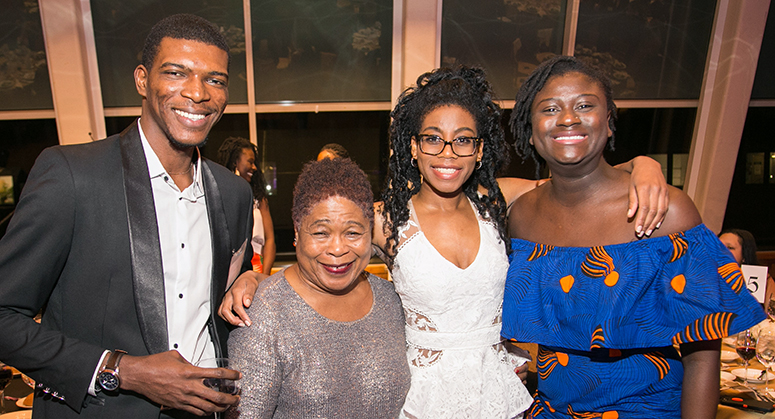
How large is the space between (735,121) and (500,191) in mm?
4490

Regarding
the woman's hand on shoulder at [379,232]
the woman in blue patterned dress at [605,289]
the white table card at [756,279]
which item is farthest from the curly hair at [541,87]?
the white table card at [756,279]

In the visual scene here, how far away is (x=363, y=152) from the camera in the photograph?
5.15 meters

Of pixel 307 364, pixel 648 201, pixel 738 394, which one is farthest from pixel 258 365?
pixel 738 394

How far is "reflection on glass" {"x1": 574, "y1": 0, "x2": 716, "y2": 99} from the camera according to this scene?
483 cm

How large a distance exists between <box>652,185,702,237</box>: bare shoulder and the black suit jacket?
5.13ft

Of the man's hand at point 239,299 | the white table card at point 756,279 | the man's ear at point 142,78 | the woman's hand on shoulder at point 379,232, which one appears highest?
the man's ear at point 142,78

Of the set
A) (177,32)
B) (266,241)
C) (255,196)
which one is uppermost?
(177,32)

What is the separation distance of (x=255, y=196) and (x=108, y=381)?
9.58 ft

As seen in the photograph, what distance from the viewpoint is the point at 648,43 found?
4949mm

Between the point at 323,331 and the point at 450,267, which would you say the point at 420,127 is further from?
the point at 323,331

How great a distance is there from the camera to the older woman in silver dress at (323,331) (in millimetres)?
1274

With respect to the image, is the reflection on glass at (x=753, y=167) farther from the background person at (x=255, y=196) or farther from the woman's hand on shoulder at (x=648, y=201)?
the background person at (x=255, y=196)

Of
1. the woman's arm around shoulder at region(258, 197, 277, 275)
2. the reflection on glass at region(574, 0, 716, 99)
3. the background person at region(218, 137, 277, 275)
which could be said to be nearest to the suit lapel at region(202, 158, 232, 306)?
the background person at region(218, 137, 277, 275)

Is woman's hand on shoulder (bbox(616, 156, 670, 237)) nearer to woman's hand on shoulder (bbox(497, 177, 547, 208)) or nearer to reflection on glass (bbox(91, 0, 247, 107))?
woman's hand on shoulder (bbox(497, 177, 547, 208))
